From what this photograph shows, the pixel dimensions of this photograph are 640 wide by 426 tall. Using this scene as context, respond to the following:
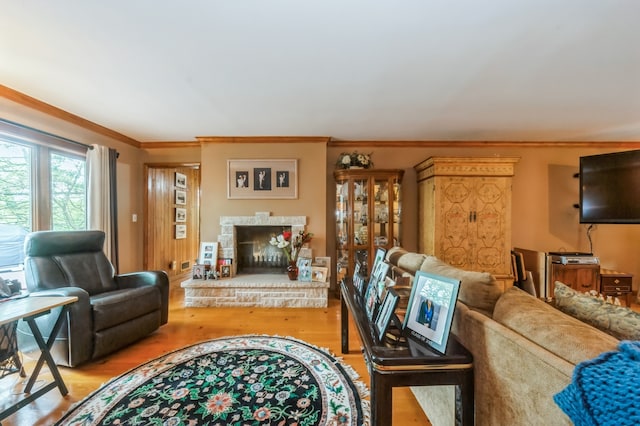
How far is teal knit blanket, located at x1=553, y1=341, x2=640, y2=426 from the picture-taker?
590mm

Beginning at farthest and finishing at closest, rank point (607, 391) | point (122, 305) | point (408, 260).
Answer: point (122, 305) < point (408, 260) < point (607, 391)

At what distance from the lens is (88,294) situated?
219cm

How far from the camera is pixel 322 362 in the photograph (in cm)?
212

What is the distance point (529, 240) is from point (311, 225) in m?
3.43

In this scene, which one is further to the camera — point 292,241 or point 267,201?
point 267,201

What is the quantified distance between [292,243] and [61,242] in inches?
96.1

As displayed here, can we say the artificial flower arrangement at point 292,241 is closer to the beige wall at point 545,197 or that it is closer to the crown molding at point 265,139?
the crown molding at point 265,139

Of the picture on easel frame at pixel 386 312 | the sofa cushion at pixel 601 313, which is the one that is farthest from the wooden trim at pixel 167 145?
the sofa cushion at pixel 601 313

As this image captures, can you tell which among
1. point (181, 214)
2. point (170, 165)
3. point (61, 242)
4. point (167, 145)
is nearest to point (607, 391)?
point (61, 242)

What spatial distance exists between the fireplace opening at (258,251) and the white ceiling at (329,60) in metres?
1.67

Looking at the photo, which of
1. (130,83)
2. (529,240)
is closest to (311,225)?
(130,83)

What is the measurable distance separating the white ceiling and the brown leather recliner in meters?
1.49

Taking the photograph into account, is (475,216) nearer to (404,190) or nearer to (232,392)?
(404,190)

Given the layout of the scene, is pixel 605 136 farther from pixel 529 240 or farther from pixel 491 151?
pixel 529 240
